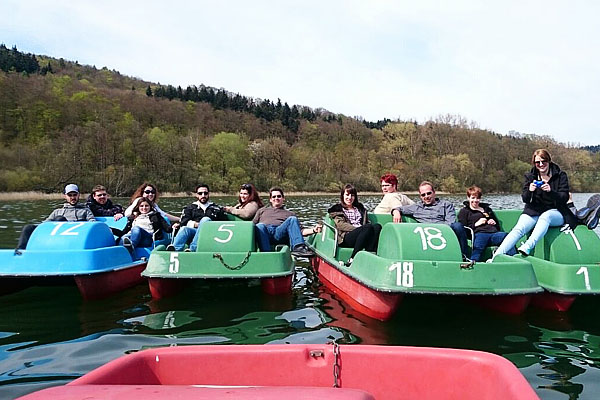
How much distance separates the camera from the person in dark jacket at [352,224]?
23.5ft

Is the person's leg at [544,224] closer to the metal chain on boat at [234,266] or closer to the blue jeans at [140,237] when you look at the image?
the metal chain on boat at [234,266]

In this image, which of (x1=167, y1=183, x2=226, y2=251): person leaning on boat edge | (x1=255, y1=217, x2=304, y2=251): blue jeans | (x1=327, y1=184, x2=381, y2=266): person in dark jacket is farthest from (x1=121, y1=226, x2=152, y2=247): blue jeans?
(x1=327, y1=184, x2=381, y2=266): person in dark jacket

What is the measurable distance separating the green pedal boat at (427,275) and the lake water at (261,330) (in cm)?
27

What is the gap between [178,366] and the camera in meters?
2.93

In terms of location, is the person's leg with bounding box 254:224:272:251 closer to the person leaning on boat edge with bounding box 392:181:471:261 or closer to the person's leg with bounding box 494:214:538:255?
the person leaning on boat edge with bounding box 392:181:471:261

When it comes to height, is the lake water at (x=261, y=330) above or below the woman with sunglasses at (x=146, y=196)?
below

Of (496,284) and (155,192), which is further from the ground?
(155,192)

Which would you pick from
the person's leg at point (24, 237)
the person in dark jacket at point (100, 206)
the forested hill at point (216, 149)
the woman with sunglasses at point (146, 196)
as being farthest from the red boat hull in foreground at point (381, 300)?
the forested hill at point (216, 149)

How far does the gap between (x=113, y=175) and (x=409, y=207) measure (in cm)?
4903

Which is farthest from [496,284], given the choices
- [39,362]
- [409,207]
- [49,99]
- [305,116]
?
[305,116]

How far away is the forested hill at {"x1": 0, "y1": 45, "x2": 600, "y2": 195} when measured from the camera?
5153 cm

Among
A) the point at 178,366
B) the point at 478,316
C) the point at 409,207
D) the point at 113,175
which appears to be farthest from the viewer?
the point at 113,175

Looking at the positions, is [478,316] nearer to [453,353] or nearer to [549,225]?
[549,225]

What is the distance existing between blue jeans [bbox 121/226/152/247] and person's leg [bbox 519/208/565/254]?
5.69 m
